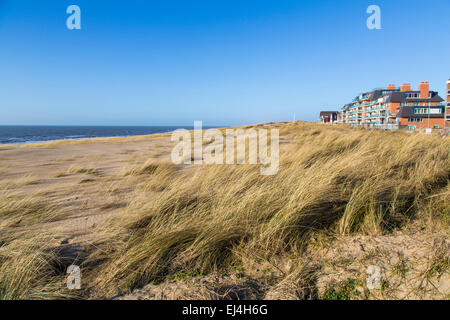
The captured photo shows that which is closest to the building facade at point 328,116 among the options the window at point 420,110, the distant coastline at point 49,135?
the window at point 420,110

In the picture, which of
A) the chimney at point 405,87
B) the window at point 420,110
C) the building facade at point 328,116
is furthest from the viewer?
the building facade at point 328,116

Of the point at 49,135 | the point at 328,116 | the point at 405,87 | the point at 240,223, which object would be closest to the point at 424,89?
the point at 405,87

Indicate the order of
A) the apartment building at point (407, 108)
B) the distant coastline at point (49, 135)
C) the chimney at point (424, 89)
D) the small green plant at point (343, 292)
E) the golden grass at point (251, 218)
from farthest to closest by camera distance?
the chimney at point (424, 89)
the apartment building at point (407, 108)
the distant coastline at point (49, 135)
the golden grass at point (251, 218)
the small green plant at point (343, 292)

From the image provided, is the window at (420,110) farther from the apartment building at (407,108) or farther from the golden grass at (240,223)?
the golden grass at (240,223)

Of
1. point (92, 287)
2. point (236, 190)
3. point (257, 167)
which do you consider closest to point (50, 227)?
point (92, 287)

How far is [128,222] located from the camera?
2.25 metres

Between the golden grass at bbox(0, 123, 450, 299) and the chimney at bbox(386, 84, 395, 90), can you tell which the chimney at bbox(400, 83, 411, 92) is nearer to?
the chimney at bbox(386, 84, 395, 90)

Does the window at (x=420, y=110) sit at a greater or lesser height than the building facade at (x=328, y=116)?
lesser

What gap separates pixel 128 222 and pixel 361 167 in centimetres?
313

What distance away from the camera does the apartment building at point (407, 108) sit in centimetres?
4350

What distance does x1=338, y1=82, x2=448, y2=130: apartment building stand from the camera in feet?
143

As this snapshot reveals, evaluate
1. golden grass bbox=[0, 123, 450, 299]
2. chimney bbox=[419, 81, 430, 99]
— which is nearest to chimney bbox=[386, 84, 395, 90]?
chimney bbox=[419, 81, 430, 99]

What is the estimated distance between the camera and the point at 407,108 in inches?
1759
